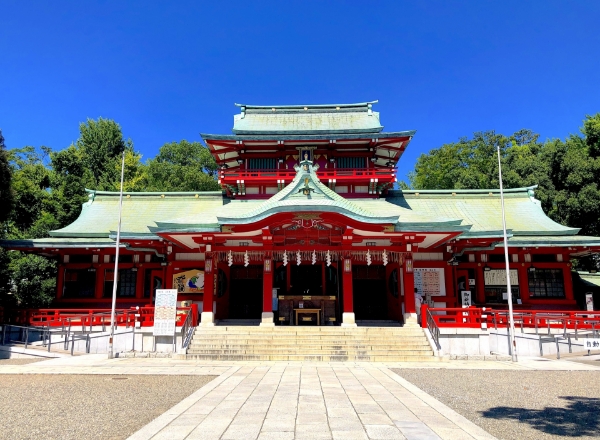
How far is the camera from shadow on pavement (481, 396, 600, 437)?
7.16 m

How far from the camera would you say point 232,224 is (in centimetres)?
1805

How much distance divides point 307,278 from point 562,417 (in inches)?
612

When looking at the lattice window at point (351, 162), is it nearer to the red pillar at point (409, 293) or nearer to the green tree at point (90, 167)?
the red pillar at point (409, 293)

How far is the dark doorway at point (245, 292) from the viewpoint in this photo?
22906 mm

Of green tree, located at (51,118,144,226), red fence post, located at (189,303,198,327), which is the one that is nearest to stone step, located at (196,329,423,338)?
red fence post, located at (189,303,198,327)

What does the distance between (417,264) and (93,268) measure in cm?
1757

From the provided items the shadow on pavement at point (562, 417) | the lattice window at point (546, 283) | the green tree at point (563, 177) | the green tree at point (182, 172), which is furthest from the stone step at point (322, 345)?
the green tree at point (182, 172)

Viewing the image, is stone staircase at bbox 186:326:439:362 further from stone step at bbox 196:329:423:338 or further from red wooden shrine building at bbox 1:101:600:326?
red wooden shrine building at bbox 1:101:600:326

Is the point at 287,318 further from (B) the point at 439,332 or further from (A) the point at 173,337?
(B) the point at 439,332

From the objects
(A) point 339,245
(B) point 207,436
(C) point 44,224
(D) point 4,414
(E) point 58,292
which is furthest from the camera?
(C) point 44,224

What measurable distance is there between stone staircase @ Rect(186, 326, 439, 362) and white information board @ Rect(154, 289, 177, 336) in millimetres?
1142

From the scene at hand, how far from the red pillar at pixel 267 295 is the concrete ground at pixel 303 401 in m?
3.50

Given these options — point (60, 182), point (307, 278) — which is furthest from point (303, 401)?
point (60, 182)

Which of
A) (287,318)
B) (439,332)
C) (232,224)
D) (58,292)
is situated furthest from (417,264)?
(58,292)
